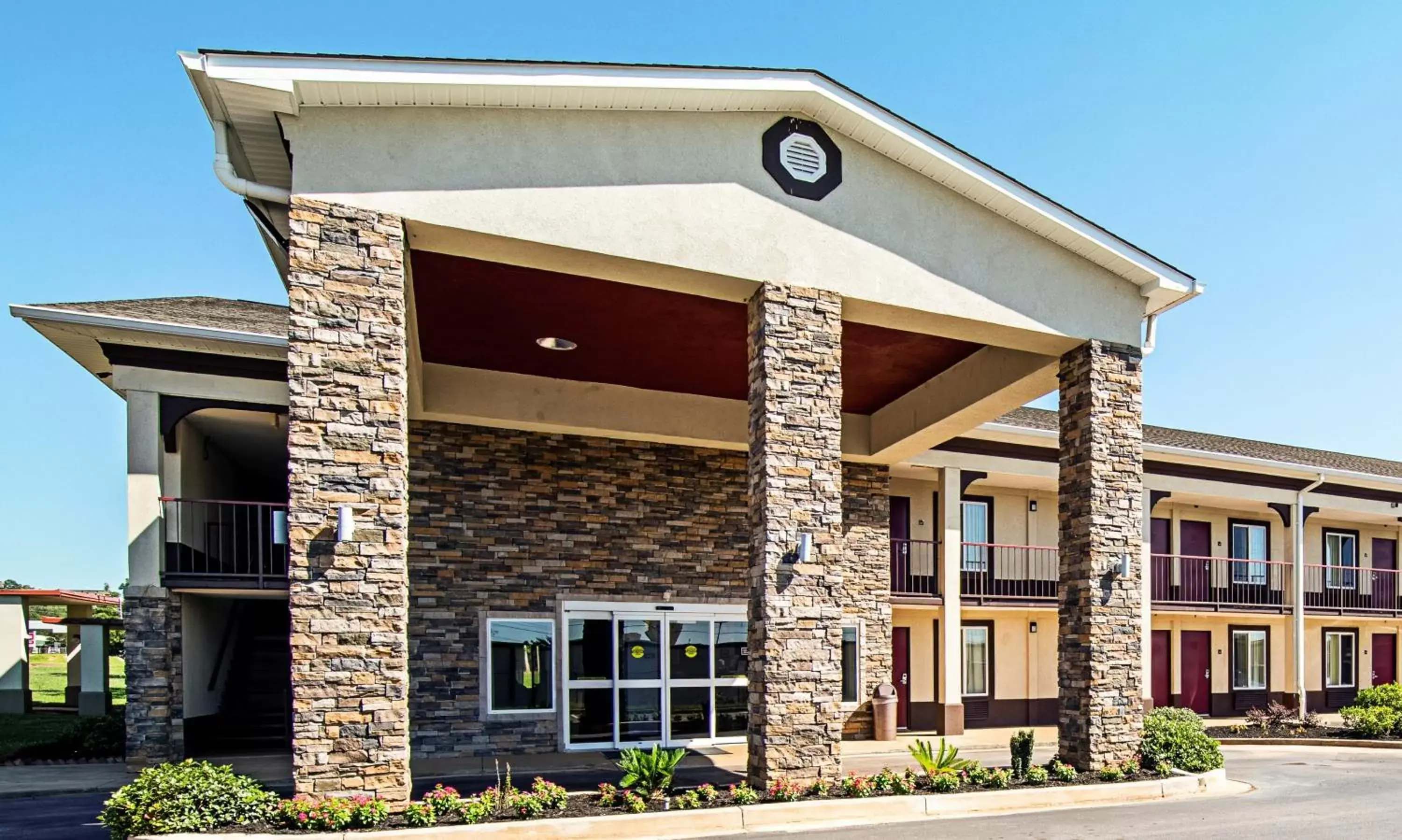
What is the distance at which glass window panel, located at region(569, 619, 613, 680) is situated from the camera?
49.3 ft

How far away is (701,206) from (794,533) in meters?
3.79

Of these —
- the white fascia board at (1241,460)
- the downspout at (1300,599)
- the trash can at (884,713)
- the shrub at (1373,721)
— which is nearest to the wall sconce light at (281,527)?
the trash can at (884,713)

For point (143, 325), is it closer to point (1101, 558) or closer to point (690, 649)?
point (690, 649)

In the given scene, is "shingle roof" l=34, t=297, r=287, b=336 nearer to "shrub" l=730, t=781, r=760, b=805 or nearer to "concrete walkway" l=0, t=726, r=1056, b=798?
"concrete walkway" l=0, t=726, r=1056, b=798

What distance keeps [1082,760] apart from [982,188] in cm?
740

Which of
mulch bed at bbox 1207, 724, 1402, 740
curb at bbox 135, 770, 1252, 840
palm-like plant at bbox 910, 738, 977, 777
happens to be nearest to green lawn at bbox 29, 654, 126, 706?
curb at bbox 135, 770, 1252, 840

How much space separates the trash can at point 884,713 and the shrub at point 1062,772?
18.1 ft

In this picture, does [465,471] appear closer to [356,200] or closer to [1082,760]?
[356,200]

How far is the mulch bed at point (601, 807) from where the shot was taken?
802 cm

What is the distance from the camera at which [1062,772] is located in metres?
11.6

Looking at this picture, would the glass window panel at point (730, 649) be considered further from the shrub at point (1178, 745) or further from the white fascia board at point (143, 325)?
the white fascia board at point (143, 325)

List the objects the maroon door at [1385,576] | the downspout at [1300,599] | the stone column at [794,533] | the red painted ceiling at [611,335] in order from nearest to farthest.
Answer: the stone column at [794,533], the red painted ceiling at [611,335], the downspout at [1300,599], the maroon door at [1385,576]

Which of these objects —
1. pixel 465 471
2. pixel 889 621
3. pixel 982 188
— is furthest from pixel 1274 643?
pixel 465 471

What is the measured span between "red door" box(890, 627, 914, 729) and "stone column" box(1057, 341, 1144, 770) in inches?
282
